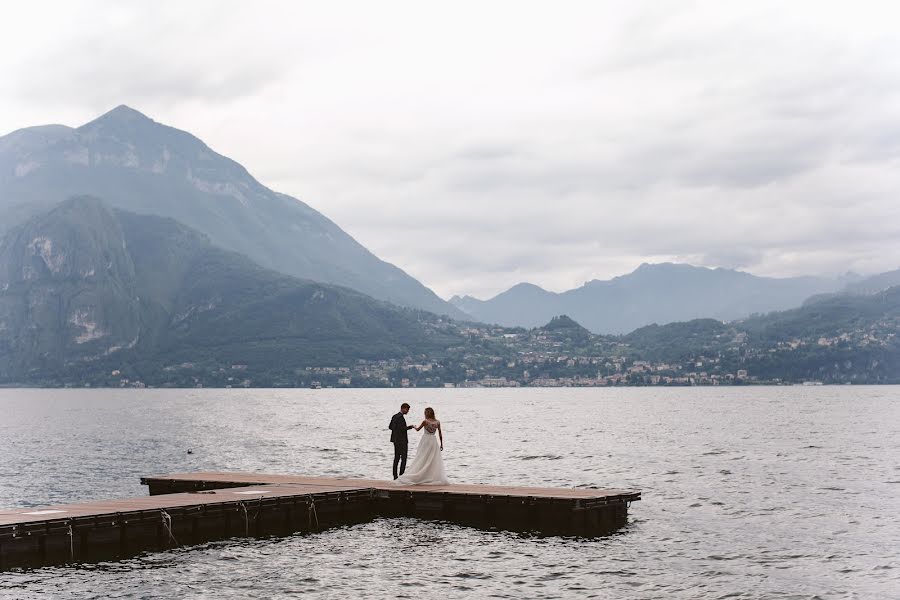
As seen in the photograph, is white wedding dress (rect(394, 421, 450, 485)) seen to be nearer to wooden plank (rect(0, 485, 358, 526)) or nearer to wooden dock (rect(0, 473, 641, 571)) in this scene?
wooden dock (rect(0, 473, 641, 571))

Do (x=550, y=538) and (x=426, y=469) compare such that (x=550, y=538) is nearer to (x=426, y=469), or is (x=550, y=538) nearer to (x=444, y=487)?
(x=444, y=487)

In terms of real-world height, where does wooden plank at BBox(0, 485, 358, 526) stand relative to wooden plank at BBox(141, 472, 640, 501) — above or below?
above

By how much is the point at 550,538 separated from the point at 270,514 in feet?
39.3

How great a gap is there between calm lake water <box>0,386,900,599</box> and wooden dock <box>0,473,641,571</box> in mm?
937

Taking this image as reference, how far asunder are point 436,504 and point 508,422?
11474cm

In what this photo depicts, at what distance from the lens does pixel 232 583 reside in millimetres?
31500

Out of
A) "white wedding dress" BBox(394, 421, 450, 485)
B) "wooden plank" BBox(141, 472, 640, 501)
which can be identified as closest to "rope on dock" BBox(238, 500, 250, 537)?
"wooden plank" BBox(141, 472, 640, 501)

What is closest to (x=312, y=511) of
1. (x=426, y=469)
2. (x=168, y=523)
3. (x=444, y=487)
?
(x=426, y=469)

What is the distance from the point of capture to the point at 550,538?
39.7 meters

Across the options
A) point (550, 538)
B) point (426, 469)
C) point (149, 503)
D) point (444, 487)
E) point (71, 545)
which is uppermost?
point (426, 469)

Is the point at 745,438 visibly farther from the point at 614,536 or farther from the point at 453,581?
the point at 453,581

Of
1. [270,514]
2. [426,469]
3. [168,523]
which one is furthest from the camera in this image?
[426,469]

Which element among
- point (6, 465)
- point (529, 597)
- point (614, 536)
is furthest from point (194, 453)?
point (529, 597)

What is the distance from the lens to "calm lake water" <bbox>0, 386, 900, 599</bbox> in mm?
31422
